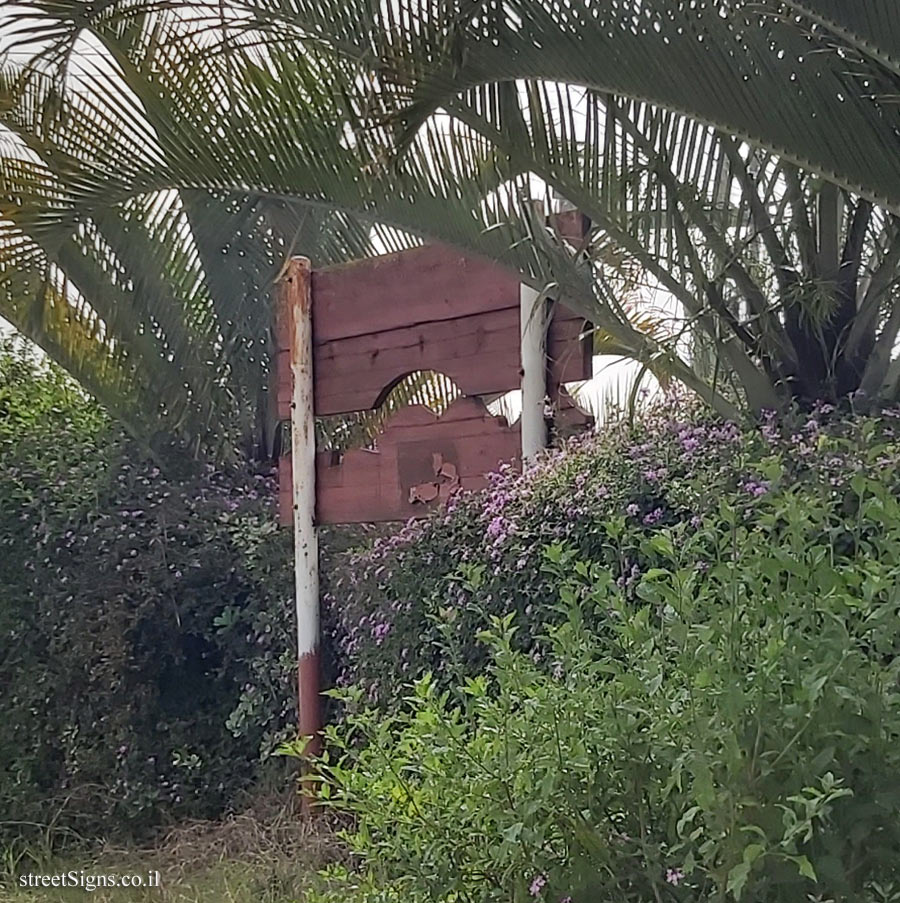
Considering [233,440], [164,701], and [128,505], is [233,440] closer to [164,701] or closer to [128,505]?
[128,505]

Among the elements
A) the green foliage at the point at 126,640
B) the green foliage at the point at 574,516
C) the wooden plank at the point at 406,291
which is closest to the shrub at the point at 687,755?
the green foliage at the point at 574,516

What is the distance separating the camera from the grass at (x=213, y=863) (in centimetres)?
364

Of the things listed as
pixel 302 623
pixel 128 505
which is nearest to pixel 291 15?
pixel 302 623

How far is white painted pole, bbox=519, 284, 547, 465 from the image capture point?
3529mm

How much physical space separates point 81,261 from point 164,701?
1.79 m

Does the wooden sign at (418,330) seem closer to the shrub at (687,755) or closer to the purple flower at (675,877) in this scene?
the shrub at (687,755)

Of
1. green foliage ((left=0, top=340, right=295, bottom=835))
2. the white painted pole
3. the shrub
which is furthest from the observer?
green foliage ((left=0, top=340, right=295, bottom=835))

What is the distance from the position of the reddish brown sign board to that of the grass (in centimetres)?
103

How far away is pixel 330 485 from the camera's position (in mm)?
4195

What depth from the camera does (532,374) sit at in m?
3.56

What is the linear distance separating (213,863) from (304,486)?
126 cm

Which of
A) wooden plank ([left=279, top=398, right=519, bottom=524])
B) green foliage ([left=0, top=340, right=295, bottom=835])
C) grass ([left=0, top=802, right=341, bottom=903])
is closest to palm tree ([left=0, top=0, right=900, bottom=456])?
wooden plank ([left=279, top=398, right=519, bottom=524])

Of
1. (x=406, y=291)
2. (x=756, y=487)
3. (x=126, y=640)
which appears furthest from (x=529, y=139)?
(x=126, y=640)

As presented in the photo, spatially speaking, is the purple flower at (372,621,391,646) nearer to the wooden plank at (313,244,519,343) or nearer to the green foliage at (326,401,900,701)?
the green foliage at (326,401,900,701)
